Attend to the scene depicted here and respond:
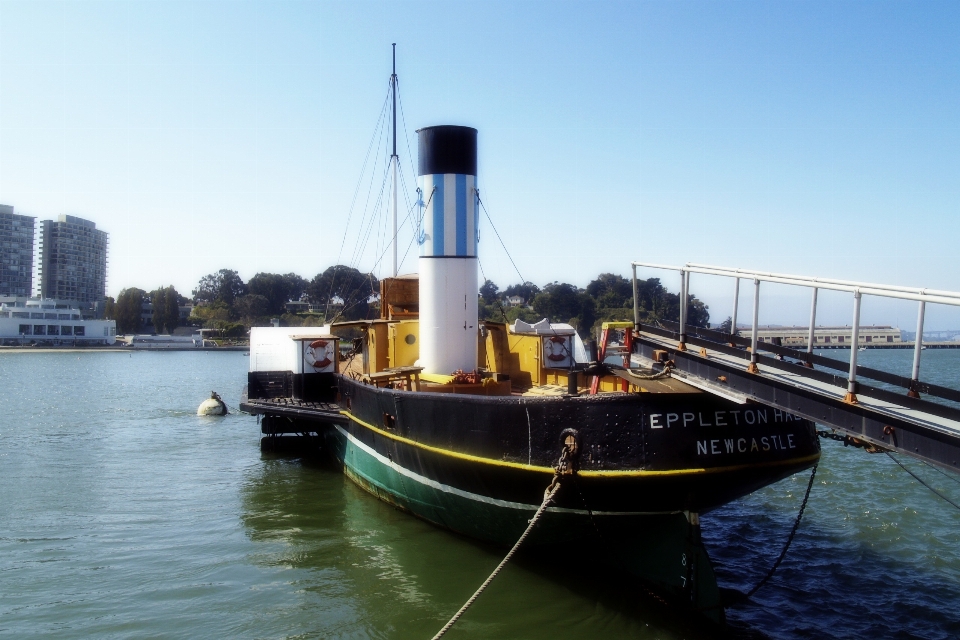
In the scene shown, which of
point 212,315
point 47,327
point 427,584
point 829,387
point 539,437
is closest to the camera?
point 829,387

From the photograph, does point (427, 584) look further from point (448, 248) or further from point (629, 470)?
point (448, 248)

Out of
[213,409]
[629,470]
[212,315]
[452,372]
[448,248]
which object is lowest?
[213,409]

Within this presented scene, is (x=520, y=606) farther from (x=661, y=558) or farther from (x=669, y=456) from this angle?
(x=669, y=456)

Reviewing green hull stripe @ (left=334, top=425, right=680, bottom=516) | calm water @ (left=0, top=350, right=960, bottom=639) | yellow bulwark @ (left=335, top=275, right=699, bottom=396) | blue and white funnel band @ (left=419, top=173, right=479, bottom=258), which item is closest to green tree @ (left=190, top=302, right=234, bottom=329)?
calm water @ (left=0, top=350, right=960, bottom=639)

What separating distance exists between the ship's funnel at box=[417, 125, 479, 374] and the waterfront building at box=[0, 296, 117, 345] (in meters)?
114

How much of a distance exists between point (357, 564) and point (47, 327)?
120 meters

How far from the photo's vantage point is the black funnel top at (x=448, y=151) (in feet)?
41.0

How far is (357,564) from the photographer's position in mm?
10523

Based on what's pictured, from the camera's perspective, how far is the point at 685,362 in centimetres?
837

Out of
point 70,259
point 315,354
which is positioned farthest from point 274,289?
point 315,354

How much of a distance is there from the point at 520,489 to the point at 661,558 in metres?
1.93

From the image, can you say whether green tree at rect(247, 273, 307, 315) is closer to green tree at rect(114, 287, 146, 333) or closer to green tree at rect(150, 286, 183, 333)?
green tree at rect(150, 286, 183, 333)

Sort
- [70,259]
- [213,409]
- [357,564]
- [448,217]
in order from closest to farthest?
1. [357,564]
2. [448,217]
3. [213,409]
4. [70,259]

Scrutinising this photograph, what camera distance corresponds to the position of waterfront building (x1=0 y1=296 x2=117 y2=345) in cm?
10712
